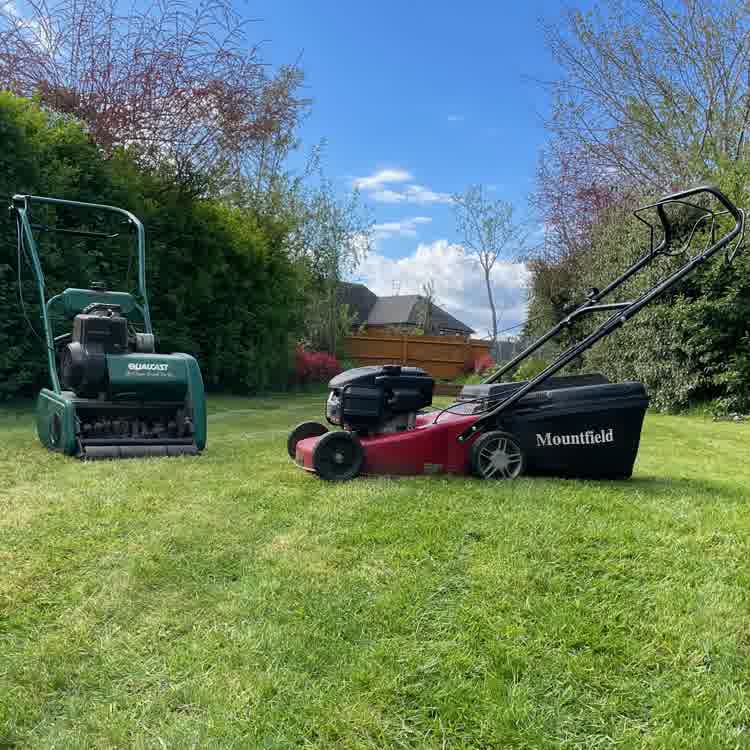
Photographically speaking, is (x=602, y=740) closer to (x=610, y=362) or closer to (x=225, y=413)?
(x=225, y=413)

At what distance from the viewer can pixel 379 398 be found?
4809mm

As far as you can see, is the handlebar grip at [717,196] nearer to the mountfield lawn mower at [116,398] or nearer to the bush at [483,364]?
the mountfield lawn mower at [116,398]

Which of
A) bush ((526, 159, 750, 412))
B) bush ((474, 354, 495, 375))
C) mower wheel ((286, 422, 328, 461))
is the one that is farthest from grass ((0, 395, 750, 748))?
bush ((474, 354, 495, 375))

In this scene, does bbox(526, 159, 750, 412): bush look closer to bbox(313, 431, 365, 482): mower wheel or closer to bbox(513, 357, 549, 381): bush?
bbox(513, 357, 549, 381): bush

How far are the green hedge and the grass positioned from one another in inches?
246

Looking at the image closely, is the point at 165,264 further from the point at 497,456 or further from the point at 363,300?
the point at 363,300

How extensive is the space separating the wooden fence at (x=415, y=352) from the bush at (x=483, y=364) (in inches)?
16.9

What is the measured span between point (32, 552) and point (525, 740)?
235 cm

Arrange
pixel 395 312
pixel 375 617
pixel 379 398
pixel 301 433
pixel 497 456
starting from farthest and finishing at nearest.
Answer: pixel 395 312 → pixel 301 433 → pixel 379 398 → pixel 497 456 → pixel 375 617

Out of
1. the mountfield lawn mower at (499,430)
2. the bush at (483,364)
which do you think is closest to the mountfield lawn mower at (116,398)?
the mountfield lawn mower at (499,430)

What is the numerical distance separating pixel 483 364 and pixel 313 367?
21.7 feet

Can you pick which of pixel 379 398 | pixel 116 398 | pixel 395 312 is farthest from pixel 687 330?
pixel 395 312

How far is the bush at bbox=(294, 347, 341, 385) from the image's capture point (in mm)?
18109

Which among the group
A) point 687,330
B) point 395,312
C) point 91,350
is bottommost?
point 91,350
